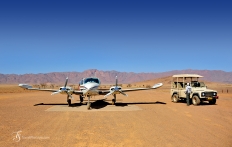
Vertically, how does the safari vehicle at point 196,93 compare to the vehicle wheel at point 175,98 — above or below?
above

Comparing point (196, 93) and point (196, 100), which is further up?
point (196, 93)

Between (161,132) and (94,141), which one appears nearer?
(94,141)

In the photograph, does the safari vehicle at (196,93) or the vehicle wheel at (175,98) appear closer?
the safari vehicle at (196,93)

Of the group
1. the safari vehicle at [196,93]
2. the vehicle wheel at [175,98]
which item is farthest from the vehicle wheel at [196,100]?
the vehicle wheel at [175,98]

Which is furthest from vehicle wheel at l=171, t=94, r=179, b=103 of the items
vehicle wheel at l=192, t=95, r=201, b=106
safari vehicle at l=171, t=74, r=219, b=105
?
vehicle wheel at l=192, t=95, r=201, b=106

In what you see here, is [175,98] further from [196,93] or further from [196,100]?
[196,100]

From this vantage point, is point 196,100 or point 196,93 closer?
point 196,100

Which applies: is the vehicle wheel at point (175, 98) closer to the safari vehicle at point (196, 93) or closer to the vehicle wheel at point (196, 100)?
the safari vehicle at point (196, 93)

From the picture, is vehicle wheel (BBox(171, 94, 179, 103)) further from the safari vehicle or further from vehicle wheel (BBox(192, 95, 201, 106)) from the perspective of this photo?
vehicle wheel (BBox(192, 95, 201, 106))

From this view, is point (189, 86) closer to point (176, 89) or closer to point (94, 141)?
point (176, 89)

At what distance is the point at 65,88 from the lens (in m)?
17.3

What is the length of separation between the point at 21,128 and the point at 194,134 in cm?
772

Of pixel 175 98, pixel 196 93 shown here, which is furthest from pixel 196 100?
pixel 175 98

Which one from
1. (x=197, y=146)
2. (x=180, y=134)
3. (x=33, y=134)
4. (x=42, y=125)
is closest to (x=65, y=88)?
(x=42, y=125)
